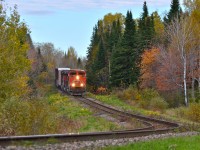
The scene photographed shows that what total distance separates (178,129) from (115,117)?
8161mm

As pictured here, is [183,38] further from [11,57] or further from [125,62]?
[11,57]

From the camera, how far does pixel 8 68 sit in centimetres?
2130

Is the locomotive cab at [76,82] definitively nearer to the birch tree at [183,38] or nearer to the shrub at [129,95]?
the shrub at [129,95]

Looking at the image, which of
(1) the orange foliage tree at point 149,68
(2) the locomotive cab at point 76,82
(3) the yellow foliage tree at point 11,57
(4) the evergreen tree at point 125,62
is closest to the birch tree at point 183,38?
(1) the orange foliage tree at point 149,68

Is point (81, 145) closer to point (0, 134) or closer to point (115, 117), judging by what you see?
point (0, 134)

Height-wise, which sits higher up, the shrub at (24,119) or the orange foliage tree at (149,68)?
the orange foliage tree at (149,68)

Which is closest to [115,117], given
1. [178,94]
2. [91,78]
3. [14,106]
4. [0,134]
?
[14,106]

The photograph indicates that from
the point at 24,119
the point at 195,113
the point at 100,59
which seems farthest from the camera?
the point at 100,59

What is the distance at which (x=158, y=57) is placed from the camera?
50.8 meters

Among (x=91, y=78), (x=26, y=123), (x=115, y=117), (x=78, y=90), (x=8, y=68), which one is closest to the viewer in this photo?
(x=26, y=123)

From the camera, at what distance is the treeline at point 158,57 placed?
43312mm

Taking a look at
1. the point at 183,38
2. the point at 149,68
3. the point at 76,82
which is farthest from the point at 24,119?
the point at 149,68

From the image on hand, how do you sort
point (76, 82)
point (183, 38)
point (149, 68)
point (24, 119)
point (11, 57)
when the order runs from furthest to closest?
1. point (149, 68)
2. point (76, 82)
3. point (183, 38)
4. point (11, 57)
5. point (24, 119)

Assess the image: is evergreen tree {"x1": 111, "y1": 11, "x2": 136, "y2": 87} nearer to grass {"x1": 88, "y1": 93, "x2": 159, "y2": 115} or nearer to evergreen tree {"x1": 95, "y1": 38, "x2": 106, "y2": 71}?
grass {"x1": 88, "y1": 93, "x2": 159, "y2": 115}
